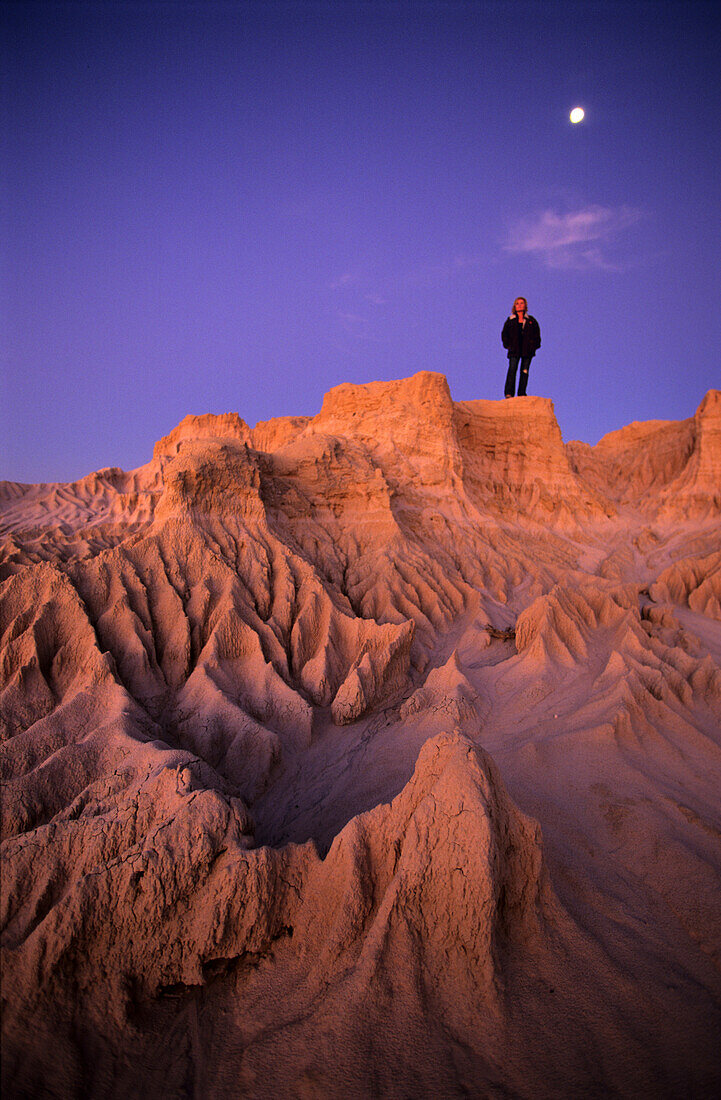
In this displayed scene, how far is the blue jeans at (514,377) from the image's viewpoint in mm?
23922

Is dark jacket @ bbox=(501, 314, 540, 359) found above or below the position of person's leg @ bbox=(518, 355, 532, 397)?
above

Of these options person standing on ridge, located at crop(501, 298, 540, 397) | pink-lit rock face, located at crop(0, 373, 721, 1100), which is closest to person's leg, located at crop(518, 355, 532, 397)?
person standing on ridge, located at crop(501, 298, 540, 397)

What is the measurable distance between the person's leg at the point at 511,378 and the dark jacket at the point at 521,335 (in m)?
0.37

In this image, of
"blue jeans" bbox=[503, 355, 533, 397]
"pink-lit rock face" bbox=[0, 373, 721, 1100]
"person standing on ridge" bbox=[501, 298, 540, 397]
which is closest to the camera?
"pink-lit rock face" bbox=[0, 373, 721, 1100]

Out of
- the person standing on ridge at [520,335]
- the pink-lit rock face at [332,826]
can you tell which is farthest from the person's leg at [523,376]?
the pink-lit rock face at [332,826]

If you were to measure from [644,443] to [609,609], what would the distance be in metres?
23.1

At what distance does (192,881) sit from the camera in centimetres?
386

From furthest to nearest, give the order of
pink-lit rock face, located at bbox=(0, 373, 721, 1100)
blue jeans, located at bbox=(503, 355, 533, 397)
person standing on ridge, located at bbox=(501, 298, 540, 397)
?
blue jeans, located at bbox=(503, 355, 533, 397), person standing on ridge, located at bbox=(501, 298, 540, 397), pink-lit rock face, located at bbox=(0, 373, 721, 1100)

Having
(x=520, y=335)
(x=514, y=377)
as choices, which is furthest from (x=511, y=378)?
(x=520, y=335)

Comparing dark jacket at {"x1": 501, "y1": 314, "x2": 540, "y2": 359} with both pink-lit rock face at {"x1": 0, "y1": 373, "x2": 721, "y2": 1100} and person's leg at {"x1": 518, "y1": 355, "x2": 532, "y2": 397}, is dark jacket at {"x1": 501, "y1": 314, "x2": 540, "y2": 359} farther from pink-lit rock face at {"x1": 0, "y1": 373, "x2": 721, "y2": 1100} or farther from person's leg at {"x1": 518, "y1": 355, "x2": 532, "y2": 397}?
pink-lit rock face at {"x1": 0, "y1": 373, "x2": 721, "y2": 1100}

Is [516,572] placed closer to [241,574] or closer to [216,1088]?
[241,574]

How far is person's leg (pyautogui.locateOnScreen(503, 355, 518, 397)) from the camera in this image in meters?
23.9

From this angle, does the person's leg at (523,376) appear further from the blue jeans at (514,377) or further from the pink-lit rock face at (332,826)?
Result: the pink-lit rock face at (332,826)

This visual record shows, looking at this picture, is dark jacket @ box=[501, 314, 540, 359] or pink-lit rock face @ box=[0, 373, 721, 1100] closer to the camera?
pink-lit rock face @ box=[0, 373, 721, 1100]
